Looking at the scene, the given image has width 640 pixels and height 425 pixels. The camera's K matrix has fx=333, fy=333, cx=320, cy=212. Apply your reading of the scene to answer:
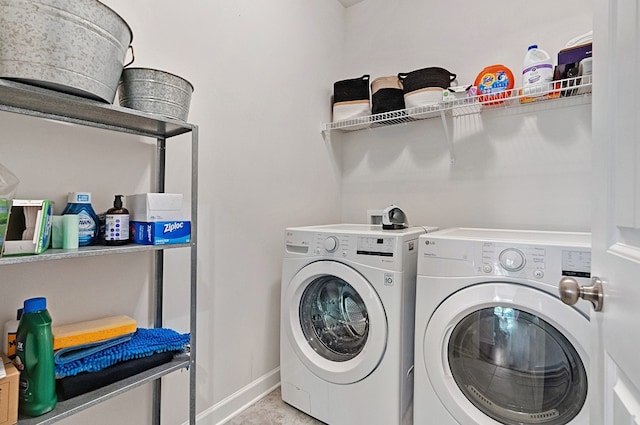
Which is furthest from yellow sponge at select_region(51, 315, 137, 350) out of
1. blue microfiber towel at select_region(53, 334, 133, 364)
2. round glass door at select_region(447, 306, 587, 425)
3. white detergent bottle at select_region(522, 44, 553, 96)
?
white detergent bottle at select_region(522, 44, 553, 96)

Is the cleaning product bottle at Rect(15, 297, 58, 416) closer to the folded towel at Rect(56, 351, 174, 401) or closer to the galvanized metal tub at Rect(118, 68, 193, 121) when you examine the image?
the folded towel at Rect(56, 351, 174, 401)

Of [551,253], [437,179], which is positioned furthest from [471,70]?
[551,253]

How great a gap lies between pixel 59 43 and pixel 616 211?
117cm

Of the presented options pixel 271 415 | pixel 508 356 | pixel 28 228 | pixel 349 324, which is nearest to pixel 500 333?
pixel 508 356

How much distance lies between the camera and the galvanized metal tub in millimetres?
1044

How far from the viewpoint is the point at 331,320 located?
1.66 m

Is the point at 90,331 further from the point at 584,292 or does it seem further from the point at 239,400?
the point at 584,292

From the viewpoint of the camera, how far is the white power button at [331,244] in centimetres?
152

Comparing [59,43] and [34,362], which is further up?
[59,43]

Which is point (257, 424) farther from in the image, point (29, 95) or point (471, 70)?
point (471, 70)

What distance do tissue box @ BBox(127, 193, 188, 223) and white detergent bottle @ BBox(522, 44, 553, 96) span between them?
165cm

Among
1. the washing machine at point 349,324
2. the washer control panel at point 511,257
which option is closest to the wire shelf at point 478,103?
the washing machine at point 349,324

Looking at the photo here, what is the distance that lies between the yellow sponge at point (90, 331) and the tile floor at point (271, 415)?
2.69ft

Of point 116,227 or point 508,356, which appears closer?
point 116,227
